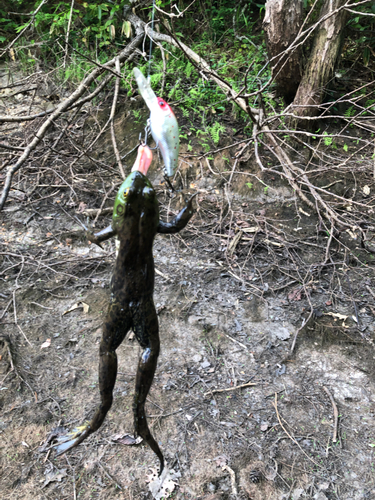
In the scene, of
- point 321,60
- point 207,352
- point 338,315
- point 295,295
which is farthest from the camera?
point 321,60

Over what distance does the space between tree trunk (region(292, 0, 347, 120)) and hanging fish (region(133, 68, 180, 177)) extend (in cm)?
362

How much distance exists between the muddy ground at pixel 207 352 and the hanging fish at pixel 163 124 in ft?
2.49

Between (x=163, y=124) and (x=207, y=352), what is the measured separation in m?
2.81

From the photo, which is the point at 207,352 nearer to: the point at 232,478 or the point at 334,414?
the point at 232,478

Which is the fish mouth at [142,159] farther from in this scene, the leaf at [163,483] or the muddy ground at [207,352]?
the leaf at [163,483]

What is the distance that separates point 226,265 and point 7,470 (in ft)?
11.1

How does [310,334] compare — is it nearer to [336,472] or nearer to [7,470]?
[336,472]

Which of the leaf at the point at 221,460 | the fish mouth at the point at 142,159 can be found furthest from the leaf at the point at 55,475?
the fish mouth at the point at 142,159

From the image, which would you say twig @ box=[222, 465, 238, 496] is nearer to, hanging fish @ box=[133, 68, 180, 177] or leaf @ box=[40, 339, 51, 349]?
leaf @ box=[40, 339, 51, 349]

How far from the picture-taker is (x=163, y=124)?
1.89m

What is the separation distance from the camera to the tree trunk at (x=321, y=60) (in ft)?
16.1

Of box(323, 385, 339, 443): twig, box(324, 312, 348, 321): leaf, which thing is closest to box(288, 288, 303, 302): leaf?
box(324, 312, 348, 321): leaf

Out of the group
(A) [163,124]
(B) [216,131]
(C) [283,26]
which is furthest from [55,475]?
(C) [283,26]

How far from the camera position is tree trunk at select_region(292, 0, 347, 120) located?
4.91 meters
